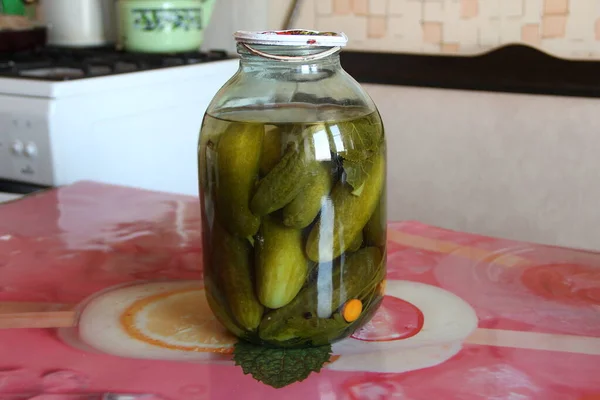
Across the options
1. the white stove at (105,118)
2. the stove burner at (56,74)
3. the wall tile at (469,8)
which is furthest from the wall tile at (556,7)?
the stove burner at (56,74)

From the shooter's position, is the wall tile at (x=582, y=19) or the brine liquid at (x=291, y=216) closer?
the brine liquid at (x=291, y=216)

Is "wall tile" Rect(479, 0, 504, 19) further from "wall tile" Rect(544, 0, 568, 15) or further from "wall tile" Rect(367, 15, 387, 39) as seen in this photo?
"wall tile" Rect(367, 15, 387, 39)

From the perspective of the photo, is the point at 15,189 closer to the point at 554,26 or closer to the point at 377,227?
the point at 377,227

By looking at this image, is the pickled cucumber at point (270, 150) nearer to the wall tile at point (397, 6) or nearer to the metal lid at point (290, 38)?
the metal lid at point (290, 38)

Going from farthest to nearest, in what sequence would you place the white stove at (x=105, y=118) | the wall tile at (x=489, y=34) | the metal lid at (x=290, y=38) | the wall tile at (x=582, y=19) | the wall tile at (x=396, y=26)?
1. the wall tile at (x=396, y=26)
2. the wall tile at (x=489, y=34)
3. the wall tile at (x=582, y=19)
4. the white stove at (x=105, y=118)
5. the metal lid at (x=290, y=38)

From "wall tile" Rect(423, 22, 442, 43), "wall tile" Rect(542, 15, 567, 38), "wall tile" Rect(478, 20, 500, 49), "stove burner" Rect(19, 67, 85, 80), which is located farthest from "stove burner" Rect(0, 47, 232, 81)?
"wall tile" Rect(542, 15, 567, 38)

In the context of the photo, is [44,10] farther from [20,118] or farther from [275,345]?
[275,345]
